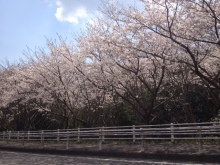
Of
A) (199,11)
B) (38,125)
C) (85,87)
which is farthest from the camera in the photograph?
(38,125)

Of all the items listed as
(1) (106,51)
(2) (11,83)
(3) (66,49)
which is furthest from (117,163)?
(2) (11,83)

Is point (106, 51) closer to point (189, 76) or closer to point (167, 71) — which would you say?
point (167, 71)

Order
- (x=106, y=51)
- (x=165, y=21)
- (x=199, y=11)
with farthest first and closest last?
1. (x=106, y=51)
2. (x=165, y=21)
3. (x=199, y=11)

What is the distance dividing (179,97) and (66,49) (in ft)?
29.0

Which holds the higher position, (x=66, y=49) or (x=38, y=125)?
(x=66, y=49)

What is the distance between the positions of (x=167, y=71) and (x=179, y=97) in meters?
2.24

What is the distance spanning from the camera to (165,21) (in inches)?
587

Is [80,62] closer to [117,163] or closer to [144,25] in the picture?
[144,25]

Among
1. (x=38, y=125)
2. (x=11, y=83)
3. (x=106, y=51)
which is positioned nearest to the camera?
(x=106, y=51)

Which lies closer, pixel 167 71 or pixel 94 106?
pixel 167 71

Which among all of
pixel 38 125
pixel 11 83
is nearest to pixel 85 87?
pixel 11 83

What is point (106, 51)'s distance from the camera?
19.3 m

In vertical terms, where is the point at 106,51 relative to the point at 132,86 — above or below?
above

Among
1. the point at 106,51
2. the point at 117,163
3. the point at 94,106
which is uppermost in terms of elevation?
the point at 106,51
